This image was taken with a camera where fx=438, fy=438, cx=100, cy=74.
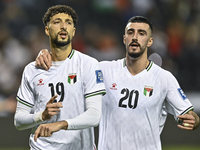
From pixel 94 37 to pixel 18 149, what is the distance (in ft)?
11.3

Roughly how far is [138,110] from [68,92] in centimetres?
86

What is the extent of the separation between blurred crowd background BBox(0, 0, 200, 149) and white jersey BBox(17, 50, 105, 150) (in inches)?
178

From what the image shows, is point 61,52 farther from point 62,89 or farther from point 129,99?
point 129,99

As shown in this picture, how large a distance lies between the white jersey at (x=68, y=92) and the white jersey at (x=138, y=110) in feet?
1.23

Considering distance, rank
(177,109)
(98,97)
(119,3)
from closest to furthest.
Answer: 1. (98,97)
2. (177,109)
3. (119,3)

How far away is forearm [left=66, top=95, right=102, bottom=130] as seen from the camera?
13.5 ft

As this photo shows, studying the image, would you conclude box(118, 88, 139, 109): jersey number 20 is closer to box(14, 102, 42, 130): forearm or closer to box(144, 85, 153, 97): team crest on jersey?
box(144, 85, 153, 97): team crest on jersey

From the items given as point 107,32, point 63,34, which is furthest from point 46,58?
point 107,32

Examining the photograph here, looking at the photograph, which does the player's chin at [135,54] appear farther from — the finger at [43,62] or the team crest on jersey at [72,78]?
the finger at [43,62]

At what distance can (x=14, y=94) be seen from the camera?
860cm

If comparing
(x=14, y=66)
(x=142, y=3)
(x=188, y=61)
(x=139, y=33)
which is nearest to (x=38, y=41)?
(x=14, y=66)

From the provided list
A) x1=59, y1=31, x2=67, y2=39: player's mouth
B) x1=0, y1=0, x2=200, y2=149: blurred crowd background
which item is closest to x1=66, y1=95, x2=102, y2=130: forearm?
x1=59, y1=31, x2=67, y2=39: player's mouth

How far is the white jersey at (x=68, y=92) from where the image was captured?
4504mm

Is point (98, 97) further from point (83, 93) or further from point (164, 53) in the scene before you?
point (164, 53)
